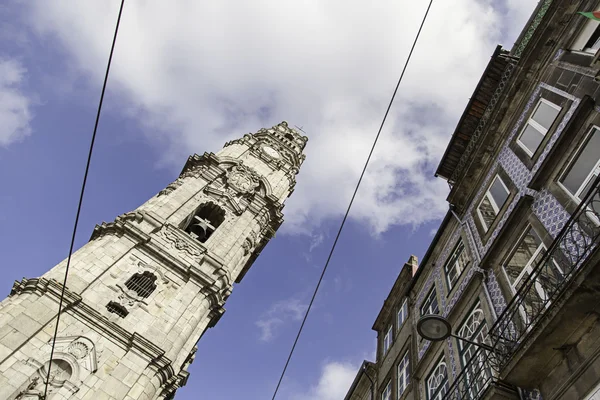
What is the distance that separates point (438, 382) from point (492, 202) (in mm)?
4969

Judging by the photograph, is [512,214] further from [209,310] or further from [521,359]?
[209,310]

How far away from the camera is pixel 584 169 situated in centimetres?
846

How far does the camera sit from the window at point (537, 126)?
10562mm

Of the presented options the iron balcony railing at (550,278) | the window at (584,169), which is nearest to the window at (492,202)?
the window at (584,169)

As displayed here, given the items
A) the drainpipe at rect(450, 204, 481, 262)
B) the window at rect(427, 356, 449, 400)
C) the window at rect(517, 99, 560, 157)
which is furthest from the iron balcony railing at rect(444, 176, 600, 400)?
the window at rect(517, 99, 560, 157)

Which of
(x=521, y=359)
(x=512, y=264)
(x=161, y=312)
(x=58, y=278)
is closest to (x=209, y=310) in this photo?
(x=161, y=312)

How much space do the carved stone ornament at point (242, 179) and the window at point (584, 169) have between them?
2362 centimetres

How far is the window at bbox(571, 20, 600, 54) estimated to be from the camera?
989cm

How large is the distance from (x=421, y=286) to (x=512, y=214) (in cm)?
615

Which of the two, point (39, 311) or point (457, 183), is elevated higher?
point (457, 183)

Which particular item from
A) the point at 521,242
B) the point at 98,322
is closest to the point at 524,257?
the point at 521,242

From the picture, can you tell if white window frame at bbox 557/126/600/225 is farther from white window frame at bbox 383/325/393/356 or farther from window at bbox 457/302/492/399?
white window frame at bbox 383/325/393/356

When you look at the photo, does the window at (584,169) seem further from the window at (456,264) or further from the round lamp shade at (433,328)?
the window at (456,264)

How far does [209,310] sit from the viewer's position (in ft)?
73.8
